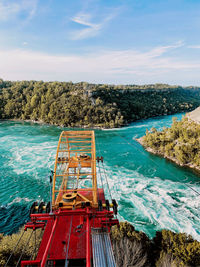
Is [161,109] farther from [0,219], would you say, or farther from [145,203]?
[0,219]

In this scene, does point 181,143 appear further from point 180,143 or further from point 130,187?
point 130,187

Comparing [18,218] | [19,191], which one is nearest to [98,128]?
[19,191]

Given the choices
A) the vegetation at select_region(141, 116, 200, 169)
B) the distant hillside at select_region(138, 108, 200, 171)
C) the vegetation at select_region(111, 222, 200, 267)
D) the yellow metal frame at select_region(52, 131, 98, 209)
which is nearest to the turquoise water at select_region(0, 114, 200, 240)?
the distant hillside at select_region(138, 108, 200, 171)

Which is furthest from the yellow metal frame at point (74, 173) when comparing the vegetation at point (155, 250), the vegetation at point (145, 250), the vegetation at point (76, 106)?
the vegetation at point (76, 106)

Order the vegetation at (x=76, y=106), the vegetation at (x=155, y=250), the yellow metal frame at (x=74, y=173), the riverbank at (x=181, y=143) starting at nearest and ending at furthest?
the yellow metal frame at (x=74, y=173), the vegetation at (x=155, y=250), the riverbank at (x=181, y=143), the vegetation at (x=76, y=106)

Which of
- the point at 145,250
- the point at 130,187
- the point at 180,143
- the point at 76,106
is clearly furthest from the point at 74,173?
the point at 76,106

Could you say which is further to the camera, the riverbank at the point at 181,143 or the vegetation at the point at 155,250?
the riverbank at the point at 181,143

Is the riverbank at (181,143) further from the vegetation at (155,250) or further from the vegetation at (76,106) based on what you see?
the vegetation at (76,106)

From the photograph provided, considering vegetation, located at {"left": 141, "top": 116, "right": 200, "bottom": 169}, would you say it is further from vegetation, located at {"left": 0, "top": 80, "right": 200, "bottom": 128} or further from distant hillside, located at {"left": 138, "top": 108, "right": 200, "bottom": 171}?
vegetation, located at {"left": 0, "top": 80, "right": 200, "bottom": 128}
